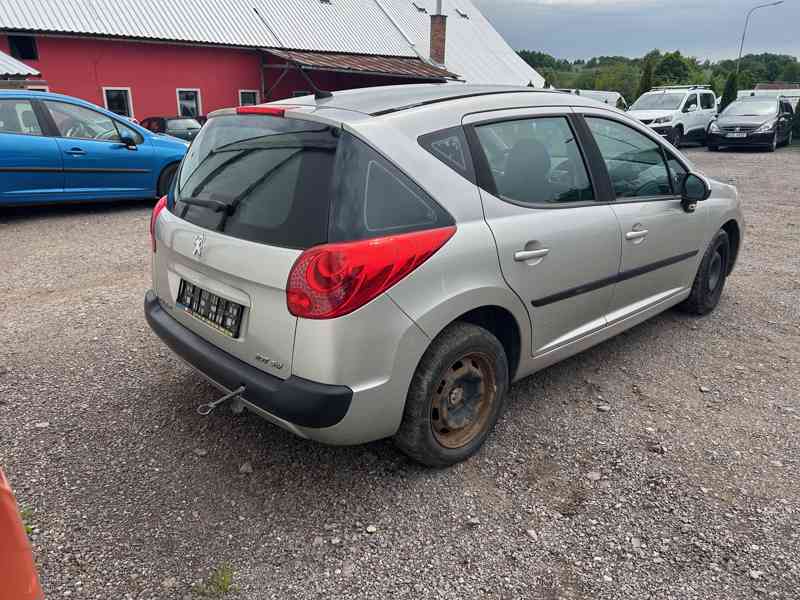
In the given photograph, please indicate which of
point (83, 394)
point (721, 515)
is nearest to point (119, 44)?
point (83, 394)

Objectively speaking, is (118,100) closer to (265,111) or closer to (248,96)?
(248,96)

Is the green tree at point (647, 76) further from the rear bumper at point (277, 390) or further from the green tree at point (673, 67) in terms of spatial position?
the green tree at point (673, 67)

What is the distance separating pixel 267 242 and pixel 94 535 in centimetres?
137

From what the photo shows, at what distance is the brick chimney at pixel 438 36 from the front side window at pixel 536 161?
24181mm

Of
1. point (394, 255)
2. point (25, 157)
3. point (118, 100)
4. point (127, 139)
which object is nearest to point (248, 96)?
point (118, 100)

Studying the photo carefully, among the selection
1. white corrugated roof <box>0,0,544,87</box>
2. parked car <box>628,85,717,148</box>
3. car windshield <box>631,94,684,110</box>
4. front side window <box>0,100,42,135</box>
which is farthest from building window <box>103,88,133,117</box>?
car windshield <box>631,94,684,110</box>

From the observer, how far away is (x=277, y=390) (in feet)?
7.76

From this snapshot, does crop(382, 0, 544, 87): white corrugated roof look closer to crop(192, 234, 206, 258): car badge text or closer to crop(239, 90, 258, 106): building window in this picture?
crop(239, 90, 258, 106): building window

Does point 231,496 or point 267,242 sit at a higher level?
point 267,242

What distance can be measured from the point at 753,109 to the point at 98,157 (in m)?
19.4

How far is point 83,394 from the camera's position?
3.50 meters

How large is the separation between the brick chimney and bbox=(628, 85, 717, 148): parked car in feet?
32.1

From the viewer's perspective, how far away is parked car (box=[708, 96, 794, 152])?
18453 millimetres

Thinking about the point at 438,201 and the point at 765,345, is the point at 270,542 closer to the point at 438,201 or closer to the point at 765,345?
the point at 438,201
